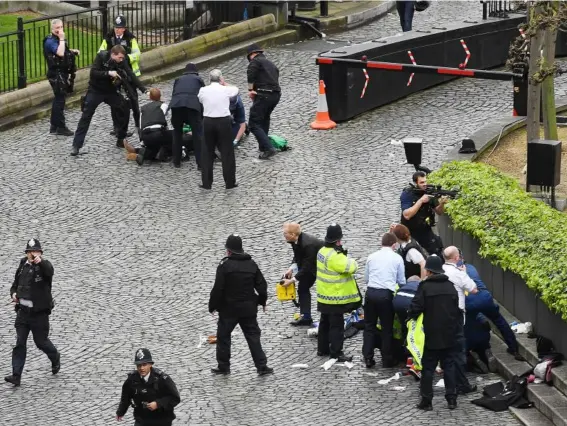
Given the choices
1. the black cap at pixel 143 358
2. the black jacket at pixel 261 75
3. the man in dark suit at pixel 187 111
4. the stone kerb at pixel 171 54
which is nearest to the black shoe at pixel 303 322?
the black cap at pixel 143 358

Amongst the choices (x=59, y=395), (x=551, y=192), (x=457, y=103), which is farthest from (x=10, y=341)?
(x=457, y=103)

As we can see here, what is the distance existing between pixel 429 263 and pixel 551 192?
4.91m

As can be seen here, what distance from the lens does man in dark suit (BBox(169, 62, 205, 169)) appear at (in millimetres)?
21344

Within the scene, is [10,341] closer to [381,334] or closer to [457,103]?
[381,334]

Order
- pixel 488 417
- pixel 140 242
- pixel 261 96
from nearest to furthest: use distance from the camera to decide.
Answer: pixel 488 417, pixel 140 242, pixel 261 96

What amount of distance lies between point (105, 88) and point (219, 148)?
264cm

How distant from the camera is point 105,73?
73.4 ft

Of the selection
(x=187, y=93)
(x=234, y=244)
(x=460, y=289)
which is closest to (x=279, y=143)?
(x=187, y=93)

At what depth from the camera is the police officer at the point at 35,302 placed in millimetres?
15180

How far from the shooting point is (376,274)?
15445 millimetres

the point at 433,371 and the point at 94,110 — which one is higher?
the point at 94,110

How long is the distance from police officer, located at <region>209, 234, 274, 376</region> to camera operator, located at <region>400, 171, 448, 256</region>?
8.89 ft

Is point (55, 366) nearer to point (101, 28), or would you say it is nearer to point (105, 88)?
point (105, 88)

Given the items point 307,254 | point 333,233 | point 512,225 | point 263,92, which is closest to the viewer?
point 333,233
